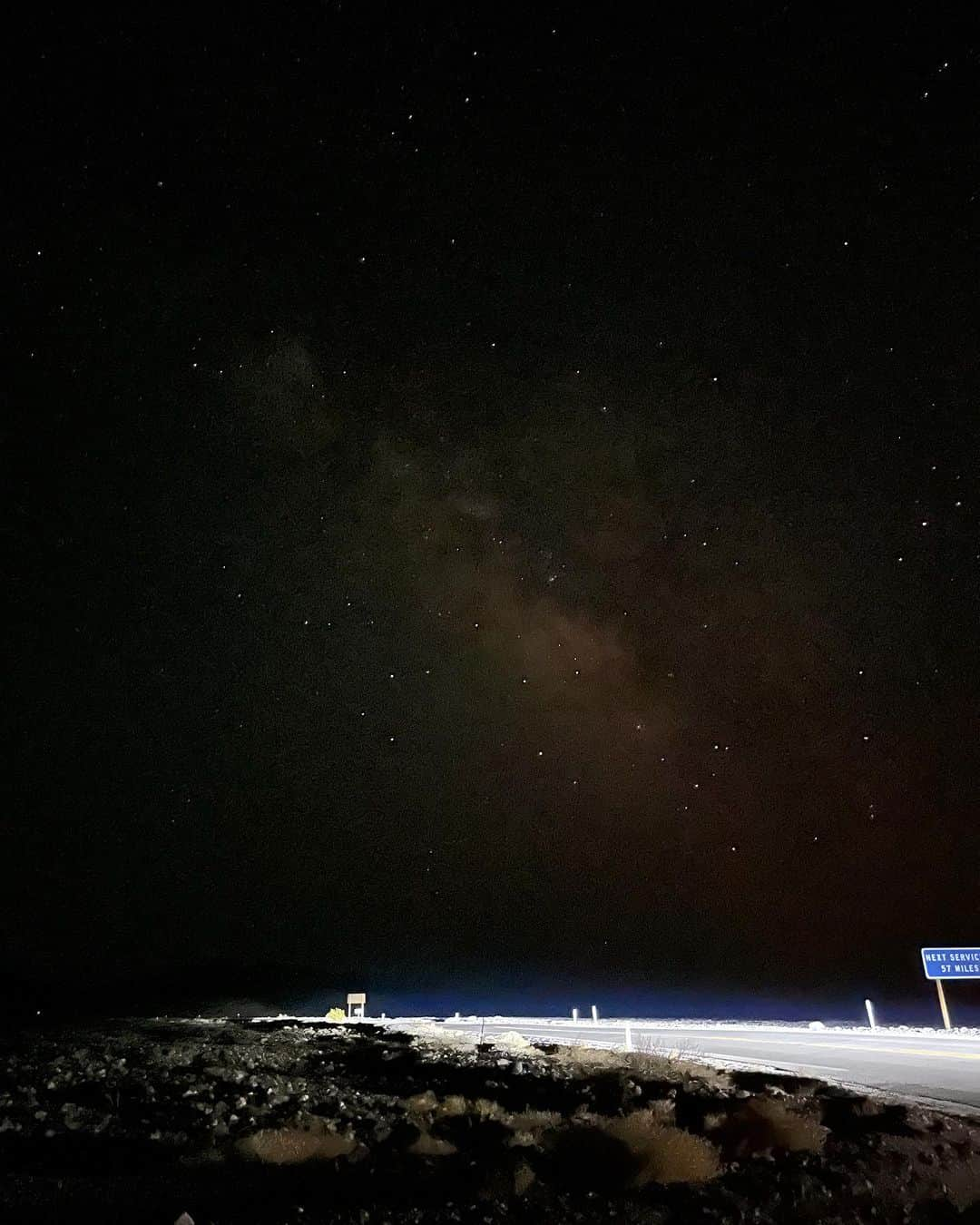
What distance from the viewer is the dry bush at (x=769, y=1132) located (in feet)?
27.4

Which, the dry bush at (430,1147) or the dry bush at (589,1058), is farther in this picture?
the dry bush at (589,1058)

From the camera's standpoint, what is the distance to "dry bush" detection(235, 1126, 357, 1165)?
25.4ft

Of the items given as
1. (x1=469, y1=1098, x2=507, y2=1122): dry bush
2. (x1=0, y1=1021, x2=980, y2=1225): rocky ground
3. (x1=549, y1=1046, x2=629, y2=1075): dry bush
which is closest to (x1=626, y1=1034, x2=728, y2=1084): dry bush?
(x1=0, y1=1021, x2=980, y2=1225): rocky ground

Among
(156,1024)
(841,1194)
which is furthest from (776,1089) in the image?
(156,1024)

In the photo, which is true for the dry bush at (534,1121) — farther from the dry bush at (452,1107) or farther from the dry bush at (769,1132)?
the dry bush at (769,1132)

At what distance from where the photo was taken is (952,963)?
71.7 ft

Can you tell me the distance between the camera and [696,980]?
140125 mm

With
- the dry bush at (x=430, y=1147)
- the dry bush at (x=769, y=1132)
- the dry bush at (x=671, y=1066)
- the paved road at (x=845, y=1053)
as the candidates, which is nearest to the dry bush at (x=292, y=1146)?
the dry bush at (x=430, y=1147)

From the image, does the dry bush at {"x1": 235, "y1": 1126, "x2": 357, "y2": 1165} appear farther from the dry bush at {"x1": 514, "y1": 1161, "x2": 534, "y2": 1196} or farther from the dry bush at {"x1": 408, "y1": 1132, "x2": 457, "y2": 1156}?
the dry bush at {"x1": 514, "y1": 1161, "x2": 534, "y2": 1196}

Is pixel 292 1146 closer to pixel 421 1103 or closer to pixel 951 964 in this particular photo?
pixel 421 1103

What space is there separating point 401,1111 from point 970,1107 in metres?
6.71

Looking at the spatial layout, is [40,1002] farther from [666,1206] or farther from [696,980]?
[696,980]

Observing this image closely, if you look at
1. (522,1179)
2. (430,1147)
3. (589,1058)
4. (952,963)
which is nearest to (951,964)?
(952,963)

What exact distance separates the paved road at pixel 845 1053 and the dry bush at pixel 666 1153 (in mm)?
4183
